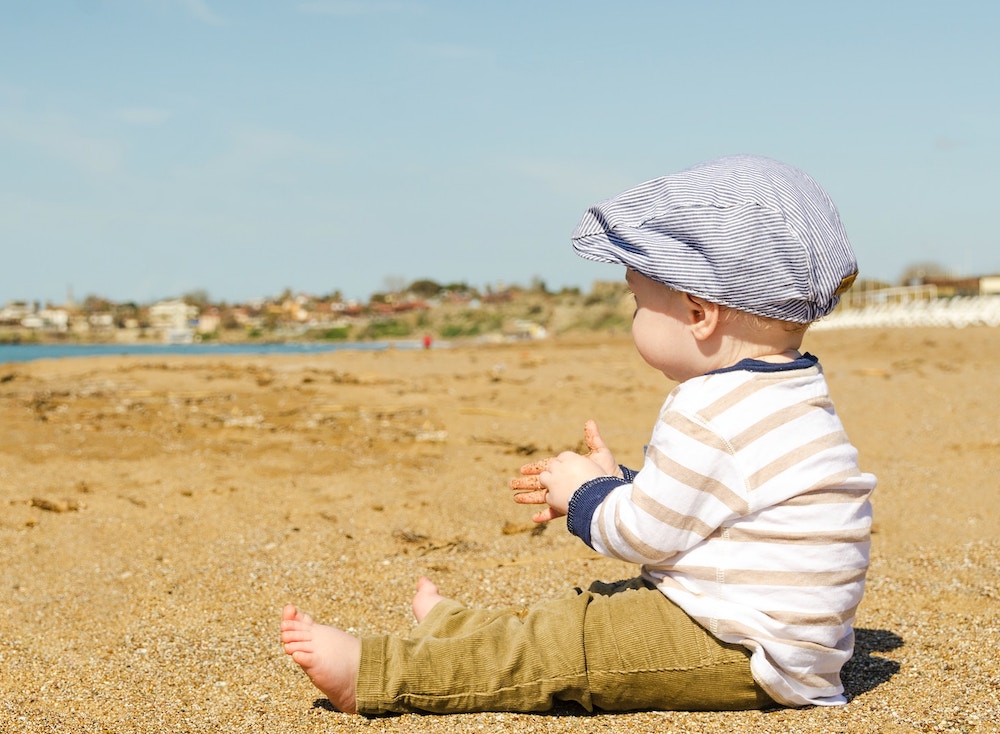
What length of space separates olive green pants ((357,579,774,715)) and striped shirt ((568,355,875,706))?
0.06 metres

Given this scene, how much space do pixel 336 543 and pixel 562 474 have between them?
147 cm

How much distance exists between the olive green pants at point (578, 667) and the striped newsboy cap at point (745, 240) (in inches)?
25.3

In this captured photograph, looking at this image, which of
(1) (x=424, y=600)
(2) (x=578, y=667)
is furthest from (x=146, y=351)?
(2) (x=578, y=667)

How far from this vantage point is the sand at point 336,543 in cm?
190

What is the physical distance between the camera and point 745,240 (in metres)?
1.73

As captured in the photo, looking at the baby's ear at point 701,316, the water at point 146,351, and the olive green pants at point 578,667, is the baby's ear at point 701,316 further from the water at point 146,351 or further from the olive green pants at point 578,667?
the water at point 146,351

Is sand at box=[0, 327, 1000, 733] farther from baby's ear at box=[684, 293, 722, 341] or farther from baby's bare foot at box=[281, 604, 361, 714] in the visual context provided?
baby's ear at box=[684, 293, 722, 341]

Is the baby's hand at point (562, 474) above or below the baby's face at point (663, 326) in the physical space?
below

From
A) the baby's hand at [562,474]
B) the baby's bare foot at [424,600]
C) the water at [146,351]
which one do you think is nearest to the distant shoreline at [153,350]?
the water at [146,351]

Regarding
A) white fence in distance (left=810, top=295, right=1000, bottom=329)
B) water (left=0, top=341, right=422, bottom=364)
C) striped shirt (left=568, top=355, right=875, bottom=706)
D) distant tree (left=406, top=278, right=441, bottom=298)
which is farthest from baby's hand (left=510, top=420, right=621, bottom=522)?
distant tree (left=406, top=278, right=441, bottom=298)

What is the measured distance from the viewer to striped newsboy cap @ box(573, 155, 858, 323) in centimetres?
172

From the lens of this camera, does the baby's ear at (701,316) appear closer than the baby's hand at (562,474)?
Yes

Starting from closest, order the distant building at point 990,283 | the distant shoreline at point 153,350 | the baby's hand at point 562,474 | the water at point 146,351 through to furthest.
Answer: the baby's hand at point 562,474 → the distant shoreline at point 153,350 → the water at point 146,351 → the distant building at point 990,283

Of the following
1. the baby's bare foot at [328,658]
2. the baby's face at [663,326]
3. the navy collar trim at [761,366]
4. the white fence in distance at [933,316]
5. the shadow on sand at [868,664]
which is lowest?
the shadow on sand at [868,664]
